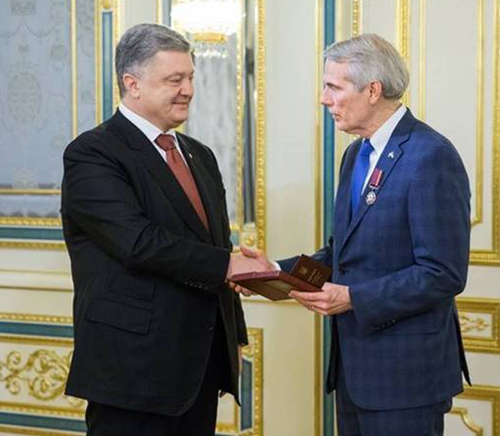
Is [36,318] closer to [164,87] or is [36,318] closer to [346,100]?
[164,87]

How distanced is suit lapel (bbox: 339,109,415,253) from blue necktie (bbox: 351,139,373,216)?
67 millimetres

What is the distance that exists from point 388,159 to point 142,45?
74 centimetres

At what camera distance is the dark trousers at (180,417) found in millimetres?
2480

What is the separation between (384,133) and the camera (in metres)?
2.43

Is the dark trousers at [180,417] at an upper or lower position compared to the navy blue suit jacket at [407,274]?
lower

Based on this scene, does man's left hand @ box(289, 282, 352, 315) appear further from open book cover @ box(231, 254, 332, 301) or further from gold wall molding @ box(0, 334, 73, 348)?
gold wall molding @ box(0, 334, 73, 348)

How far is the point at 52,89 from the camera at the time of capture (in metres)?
4.04

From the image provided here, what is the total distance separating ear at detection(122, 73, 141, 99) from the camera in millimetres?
2557

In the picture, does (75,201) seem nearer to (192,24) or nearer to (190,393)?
(190,393)

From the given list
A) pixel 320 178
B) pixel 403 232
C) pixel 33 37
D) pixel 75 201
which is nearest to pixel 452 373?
pixel 403 232

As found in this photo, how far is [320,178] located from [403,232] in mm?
1294

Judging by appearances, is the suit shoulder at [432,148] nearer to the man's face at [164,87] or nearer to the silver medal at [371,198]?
the silver medal at [371,198]

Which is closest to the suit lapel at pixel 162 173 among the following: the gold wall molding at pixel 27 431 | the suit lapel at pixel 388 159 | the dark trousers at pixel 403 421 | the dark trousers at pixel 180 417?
the dark trousers at pixel 180 417

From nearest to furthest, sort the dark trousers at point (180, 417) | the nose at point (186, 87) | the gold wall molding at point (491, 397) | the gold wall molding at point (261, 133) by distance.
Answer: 1. the dark trousers at point (180, 417)
2. the nose at point (186, 87)
3. the gold wall molding at point (491, 397)
4. the gold wall molding at point (261, 133)
